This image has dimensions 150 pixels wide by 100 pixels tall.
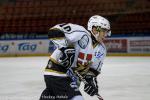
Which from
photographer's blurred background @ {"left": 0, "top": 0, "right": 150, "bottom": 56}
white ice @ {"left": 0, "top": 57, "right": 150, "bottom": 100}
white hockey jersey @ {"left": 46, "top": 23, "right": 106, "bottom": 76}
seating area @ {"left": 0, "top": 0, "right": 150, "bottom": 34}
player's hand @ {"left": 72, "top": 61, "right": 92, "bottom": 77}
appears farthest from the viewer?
seating area @ {"left": 0, "top": 0, "right": 150, "bottom": 34}

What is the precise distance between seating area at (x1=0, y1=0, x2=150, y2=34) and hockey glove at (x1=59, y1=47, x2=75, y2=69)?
12.1m

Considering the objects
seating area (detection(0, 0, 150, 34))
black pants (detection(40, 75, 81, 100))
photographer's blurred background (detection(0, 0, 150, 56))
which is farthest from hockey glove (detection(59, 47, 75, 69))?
seating area (detection(0, 0, 150, 34))

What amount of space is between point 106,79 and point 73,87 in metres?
3.83

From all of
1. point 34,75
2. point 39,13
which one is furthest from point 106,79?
point 39,13

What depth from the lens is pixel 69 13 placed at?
16188mm

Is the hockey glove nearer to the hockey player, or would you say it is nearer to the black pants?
the hockey player

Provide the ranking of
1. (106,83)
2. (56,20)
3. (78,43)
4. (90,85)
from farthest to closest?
(56,20)
(106,83)
(90,85)
(78,43)

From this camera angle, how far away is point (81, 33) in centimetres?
285

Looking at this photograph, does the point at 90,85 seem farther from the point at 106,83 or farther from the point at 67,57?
the point at 106,83

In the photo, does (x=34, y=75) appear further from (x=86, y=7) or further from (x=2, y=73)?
(x=86, y=7)

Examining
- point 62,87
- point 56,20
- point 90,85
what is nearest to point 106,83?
point 90,85

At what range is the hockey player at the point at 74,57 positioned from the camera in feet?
9.41

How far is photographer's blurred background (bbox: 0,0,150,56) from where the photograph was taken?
13.7 meters

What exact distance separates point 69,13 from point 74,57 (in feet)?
43.8
